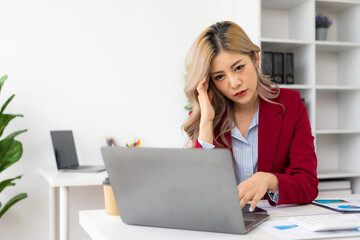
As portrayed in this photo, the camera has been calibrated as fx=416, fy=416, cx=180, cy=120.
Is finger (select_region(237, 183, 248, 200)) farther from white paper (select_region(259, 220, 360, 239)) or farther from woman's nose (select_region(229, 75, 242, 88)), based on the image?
woman's nose (select_region(229, 75, 242, 88))

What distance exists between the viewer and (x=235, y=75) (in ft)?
4.94

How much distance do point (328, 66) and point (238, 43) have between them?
2.14m

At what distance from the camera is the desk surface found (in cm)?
240

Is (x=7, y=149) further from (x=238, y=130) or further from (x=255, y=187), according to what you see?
(x=255, y=187)

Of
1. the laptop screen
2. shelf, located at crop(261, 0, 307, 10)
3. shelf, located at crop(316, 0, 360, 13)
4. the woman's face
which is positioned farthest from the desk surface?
shelf, located at crop(316, 0, 360, 13)

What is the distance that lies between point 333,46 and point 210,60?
200 centimetres

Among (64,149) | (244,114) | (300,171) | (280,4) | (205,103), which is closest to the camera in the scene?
(300,171)

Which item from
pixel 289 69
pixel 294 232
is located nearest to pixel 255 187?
pixel 294 232

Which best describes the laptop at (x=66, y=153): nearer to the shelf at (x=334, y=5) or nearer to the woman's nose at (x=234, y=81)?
the woman's nose at (x=234, y=81)

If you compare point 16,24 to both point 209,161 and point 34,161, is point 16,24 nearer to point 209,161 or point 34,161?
point 34,161

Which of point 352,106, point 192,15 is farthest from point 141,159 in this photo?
point 352,106

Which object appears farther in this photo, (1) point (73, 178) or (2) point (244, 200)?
(1) point (73, 178)

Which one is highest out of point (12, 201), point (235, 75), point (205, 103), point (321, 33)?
point (321, 33)

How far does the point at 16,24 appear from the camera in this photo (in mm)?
2902
